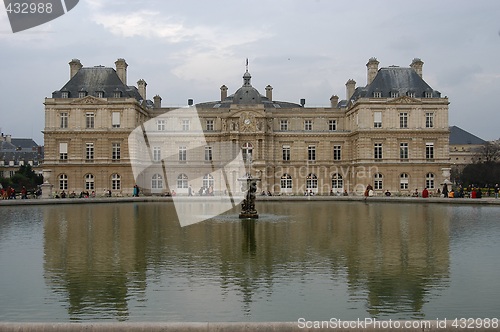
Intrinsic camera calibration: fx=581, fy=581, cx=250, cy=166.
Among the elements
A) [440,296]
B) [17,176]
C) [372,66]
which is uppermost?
[372,66]

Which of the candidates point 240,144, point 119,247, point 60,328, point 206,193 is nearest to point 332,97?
point 240,144

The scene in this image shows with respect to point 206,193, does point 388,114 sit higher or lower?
higher

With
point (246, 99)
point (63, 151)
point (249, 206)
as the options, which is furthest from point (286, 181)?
point (249, 206)

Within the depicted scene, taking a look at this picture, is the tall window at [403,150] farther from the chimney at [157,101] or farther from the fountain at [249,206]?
the fountain at [249,206]

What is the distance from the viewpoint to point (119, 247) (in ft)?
61.9

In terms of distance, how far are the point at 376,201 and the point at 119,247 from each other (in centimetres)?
3186

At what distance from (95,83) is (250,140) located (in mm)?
16934

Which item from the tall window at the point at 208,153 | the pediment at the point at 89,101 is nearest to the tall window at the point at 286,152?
the tall window at the point at 208,153

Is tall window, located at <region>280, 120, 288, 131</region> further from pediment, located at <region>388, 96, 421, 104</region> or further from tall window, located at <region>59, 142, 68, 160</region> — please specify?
tall window, located at <region>59, 142, 68, 160</region>

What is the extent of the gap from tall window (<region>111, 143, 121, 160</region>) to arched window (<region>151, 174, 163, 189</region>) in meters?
5.09

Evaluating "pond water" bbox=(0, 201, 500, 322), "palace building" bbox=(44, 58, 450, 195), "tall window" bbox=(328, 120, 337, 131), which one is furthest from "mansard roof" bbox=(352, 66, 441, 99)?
"pond water" bbox=(0, 201, 500, 322)

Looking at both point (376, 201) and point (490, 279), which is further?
point (376, 201)

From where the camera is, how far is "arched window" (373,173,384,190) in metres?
58.5

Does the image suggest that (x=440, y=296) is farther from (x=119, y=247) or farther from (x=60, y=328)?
(x=119, y=247)
